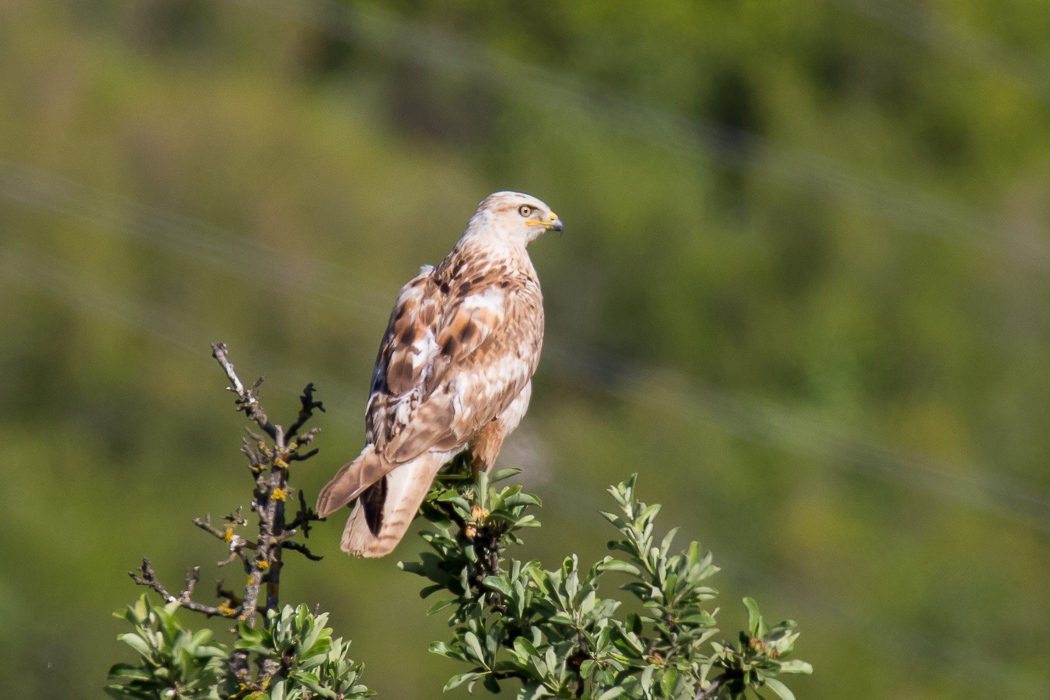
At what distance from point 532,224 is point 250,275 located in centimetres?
1197

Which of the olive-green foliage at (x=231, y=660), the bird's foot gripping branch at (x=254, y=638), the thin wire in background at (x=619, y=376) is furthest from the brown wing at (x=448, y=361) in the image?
the thin wire in background at (x=619, y=376)

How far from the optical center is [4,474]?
1678cm

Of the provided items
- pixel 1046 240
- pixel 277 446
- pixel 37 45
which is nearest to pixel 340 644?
pixel 277 446

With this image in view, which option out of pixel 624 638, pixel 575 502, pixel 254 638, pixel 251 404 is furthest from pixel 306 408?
pixel 575 502

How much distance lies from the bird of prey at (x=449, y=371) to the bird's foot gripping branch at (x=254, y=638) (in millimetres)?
486

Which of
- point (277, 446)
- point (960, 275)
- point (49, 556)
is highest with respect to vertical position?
point (960, 275)

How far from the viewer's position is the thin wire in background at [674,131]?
18.8m

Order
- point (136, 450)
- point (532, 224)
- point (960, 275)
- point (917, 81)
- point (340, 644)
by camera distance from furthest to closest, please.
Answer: point (917, 81), point (960, 275), point (136, 450), point (532, 224), point (340, 644)

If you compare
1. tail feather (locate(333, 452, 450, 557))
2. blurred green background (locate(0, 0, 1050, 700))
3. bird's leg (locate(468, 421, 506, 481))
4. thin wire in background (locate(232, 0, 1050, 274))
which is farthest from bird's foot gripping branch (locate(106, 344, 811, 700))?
thin wire in background (locate(232, 0, 1050, 274))

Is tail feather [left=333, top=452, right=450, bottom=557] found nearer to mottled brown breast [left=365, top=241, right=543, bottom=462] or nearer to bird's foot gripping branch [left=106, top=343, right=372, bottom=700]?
mottled brown breast [left=365, top=241, right=543, bottom=462]

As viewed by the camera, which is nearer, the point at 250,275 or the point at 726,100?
the point at 250,275

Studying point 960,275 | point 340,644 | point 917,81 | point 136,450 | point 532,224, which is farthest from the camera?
point 917,81

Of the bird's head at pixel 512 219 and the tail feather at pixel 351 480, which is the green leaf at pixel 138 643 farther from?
the bird's head at pixel 512 219

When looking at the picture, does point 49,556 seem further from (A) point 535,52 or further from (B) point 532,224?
(B) point 532,224
